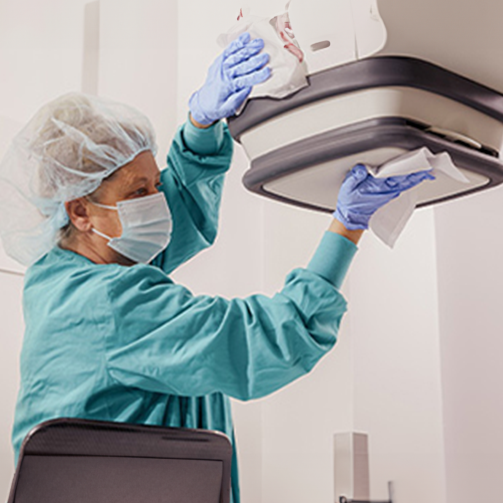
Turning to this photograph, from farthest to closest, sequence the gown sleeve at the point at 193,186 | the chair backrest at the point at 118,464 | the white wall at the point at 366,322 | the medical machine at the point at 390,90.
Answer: the white wall at the point at 366,322
the gown sleeve at the point at 193,186
the medical machine at the point at 390,90
the chair backrest at the point at 118,464

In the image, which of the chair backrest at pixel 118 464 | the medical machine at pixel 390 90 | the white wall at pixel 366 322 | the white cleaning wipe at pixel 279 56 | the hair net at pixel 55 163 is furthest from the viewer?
the white wall at pixel 366 322

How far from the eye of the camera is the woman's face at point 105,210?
1.27 m

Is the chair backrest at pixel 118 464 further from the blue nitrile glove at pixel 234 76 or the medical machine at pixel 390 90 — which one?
the blue nitrile glove at pixel 234 76

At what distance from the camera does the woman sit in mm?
1065

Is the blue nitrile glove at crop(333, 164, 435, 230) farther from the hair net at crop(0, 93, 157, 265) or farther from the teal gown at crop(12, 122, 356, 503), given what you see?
the hair net at crop(0, 93, 157, 265)

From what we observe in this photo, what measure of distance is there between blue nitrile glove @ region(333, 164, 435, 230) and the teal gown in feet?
0.17

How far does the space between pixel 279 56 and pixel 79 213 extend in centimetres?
49

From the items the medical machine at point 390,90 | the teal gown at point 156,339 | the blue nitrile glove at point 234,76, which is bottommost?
the teal gown at point 156,339

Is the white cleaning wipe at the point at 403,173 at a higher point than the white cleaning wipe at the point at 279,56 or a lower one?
lower

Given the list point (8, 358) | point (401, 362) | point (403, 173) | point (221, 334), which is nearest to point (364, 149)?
point (403, 173)

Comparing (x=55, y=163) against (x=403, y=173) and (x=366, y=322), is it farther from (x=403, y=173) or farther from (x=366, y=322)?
(x=366, y=322)

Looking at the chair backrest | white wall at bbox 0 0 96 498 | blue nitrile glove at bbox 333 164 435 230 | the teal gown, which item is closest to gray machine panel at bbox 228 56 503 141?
blue nitrile glove at bbox 333 164 435 230

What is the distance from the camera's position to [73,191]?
1247 mm

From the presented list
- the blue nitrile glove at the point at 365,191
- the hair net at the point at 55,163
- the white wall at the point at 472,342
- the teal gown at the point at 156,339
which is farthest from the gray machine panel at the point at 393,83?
the white wall at the point at 472,342
